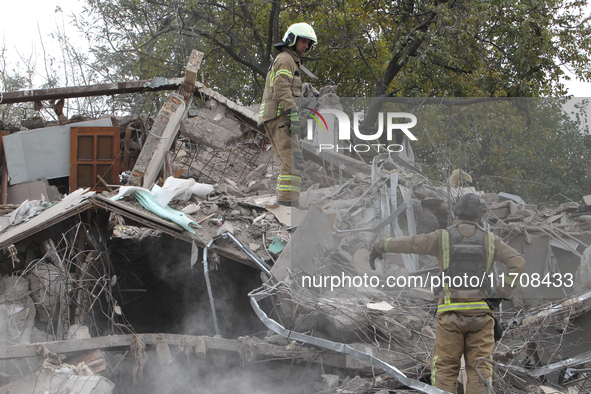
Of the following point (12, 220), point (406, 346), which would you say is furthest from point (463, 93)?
point (12, 220)

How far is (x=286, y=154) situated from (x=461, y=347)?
2795 millimetres

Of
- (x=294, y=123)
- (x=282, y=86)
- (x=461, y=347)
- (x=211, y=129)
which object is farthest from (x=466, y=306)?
(x=211, y=129)

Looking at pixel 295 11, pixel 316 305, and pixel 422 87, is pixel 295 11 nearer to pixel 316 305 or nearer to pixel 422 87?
pixel 422 87

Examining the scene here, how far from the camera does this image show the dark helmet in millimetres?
3682

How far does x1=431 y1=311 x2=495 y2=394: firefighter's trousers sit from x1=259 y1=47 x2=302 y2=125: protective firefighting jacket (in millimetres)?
2832

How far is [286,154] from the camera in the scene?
18.5 feet

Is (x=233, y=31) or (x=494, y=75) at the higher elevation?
(x=233, y=31)

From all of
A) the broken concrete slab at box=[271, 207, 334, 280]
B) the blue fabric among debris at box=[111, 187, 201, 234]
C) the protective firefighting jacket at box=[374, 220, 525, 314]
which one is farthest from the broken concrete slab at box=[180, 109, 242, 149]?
the protective firefighting jacket at box=[374, 220, 525, 314]

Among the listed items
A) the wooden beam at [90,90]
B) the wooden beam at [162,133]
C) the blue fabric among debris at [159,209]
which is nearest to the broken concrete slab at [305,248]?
the blue fabric among debris at [159,209]

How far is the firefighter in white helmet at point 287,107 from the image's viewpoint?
548 cm

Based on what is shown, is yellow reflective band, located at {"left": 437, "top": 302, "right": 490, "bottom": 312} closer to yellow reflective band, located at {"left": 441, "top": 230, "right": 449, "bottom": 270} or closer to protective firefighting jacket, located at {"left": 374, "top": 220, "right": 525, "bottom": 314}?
protective firefighting jacket, located at {"left": 374, "top": 220, "right": 525, "bottom": 314}

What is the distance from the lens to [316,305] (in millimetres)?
4613

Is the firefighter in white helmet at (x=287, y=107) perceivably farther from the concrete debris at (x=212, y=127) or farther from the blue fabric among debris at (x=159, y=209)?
the concrete debris at (x=212, y=127)

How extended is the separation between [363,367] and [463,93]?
8.33 meters
